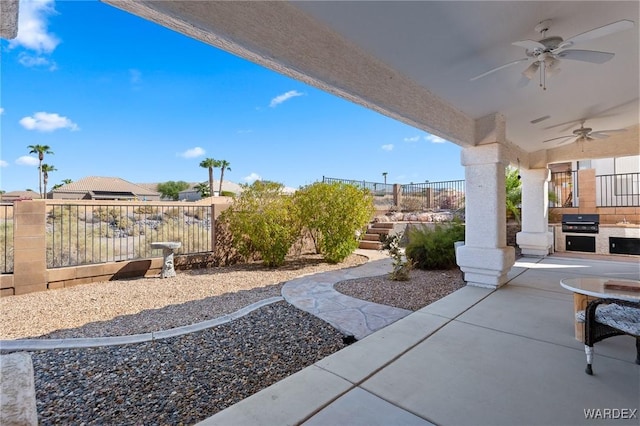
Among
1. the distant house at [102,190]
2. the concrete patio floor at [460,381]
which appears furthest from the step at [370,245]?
the distant house at [102,190]

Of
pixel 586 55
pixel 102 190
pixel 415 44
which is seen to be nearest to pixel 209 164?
pixel 102 190

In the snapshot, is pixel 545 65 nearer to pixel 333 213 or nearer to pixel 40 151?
pixel 333 213

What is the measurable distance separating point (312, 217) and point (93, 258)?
4.57 metres

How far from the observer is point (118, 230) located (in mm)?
6227

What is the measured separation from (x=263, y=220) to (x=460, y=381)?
16.9 feet

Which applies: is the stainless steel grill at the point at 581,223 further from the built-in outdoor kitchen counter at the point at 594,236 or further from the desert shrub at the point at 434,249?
the desert shrub at the point at 434,249

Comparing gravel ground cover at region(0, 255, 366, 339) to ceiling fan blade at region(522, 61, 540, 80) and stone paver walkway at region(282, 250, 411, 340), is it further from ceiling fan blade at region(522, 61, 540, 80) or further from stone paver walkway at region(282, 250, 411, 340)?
ceiling fan blade at region(522, 61, 540, 80)

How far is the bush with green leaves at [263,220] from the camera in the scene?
259 inches

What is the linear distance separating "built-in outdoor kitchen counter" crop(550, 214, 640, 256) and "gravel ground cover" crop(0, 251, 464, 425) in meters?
5.61

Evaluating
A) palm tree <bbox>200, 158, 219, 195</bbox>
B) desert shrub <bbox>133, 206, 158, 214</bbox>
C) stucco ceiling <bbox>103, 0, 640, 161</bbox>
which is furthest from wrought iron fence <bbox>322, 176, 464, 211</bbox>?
palm tree <bbox>200, 158, 219, 195</bbox>

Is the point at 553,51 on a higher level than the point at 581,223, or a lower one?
higher

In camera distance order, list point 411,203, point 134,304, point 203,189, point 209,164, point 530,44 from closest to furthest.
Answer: point 530,44, point 134,304, point 411,203, point 203,189, point 209,164

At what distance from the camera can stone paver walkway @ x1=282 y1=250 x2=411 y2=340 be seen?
126 inches

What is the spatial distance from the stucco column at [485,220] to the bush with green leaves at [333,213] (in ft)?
9.39
